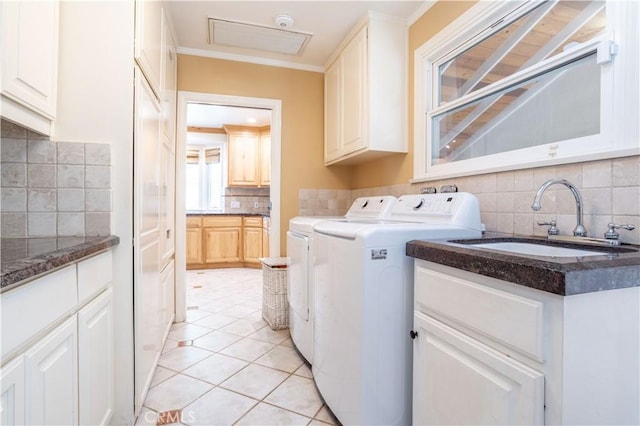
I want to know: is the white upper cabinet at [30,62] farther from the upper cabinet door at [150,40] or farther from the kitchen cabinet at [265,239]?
the kitchen cabinet at [265,239]

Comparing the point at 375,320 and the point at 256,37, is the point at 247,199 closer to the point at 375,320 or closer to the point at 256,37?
the point at 256,37

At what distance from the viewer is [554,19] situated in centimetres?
149

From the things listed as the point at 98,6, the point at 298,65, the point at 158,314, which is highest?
the point at 298,65

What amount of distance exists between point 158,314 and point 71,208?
2.79 ft

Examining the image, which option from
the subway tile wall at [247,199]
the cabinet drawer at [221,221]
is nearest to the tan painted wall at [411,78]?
the cabinet drawer at [221,221]

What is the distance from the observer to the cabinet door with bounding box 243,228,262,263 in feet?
16.8

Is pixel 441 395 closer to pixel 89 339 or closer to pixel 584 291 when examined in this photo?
pixel 584 291

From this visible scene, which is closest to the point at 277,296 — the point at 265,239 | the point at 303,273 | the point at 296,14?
the point at 303,273

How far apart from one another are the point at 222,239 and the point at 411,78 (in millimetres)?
3719

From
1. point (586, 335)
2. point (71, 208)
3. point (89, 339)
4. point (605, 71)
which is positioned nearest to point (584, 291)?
point (586, 335)

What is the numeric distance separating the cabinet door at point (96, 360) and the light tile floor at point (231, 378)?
1.01 ft

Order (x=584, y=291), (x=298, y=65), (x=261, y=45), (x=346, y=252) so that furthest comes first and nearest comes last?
(x=298, y=65) → (x=261, y=45) → (x=346, y=252) → (x=584, y=291)

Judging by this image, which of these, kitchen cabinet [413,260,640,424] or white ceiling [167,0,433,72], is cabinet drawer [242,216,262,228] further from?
kitchen cabinet [413,260,640,424]

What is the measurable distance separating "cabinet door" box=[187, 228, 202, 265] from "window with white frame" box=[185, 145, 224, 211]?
1054 millimetres
